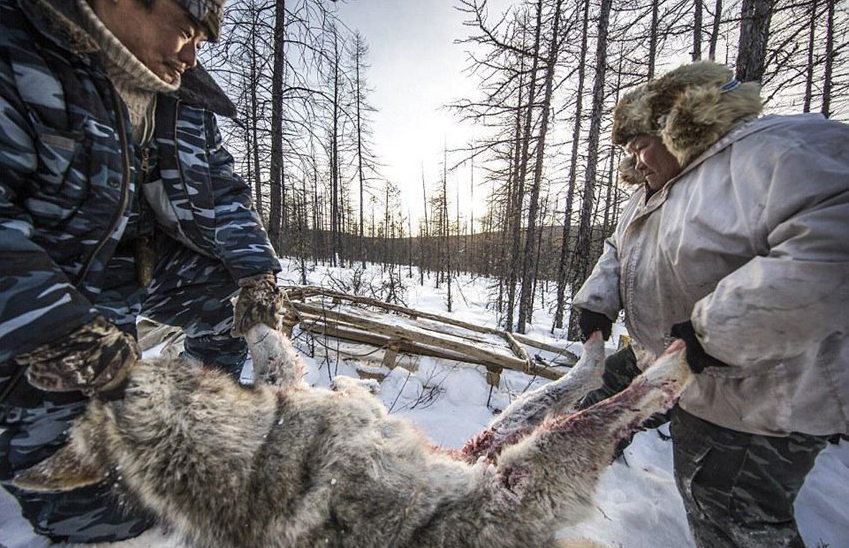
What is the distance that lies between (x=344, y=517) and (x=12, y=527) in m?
2.09

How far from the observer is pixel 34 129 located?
1.13 metres

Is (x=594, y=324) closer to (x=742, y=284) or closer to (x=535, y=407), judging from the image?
(x=535, y=407)

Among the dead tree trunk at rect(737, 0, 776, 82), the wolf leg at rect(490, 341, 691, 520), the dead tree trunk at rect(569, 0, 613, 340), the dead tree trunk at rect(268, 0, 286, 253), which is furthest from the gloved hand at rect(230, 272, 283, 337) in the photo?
the dead tree trunk at rect(569, 0, 613, 340)

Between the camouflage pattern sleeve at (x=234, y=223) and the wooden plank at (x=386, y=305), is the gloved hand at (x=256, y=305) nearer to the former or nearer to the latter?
the camouflage pattern sleeve at (x=234, y=223)

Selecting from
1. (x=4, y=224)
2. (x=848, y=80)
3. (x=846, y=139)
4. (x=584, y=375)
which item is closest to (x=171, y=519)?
(x=4, y=224)

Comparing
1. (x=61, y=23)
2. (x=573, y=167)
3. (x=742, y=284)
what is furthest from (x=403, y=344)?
(x=573, y=167)

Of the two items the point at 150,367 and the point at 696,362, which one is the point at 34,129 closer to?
the point at 150,367

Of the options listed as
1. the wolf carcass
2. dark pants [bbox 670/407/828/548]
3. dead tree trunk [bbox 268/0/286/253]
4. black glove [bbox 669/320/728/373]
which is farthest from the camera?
dead tree trunk [bbox 268/0/286/253]

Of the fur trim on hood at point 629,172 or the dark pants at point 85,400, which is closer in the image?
the dark pants at point 85,400

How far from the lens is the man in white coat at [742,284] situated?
1194mm

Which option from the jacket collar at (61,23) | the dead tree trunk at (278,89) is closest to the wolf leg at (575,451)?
the jacket collar at (61,23)

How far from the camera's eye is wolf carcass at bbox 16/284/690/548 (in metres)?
0.88

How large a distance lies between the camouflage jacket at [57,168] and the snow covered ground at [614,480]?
3.24 feet

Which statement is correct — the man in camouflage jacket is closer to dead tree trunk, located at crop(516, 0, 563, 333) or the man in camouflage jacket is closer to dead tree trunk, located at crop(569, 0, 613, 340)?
dead tree trunk, located at crop(569, 0, 613, 340)
